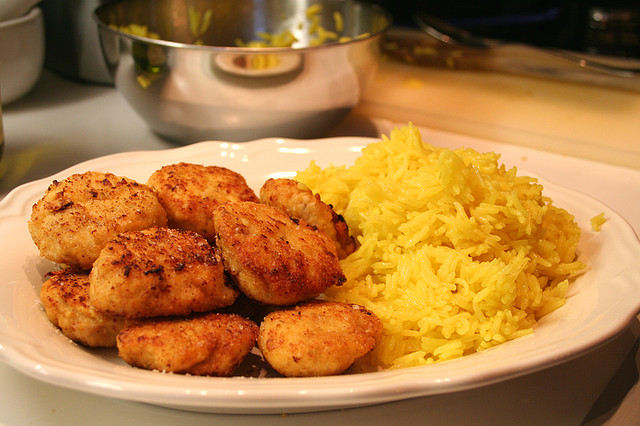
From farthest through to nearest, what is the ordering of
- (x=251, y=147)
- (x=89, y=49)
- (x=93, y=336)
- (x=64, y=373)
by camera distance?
(x=89, y=49) < (x=251, y=147) < (x=93, y=336) < (x=64, y=373)

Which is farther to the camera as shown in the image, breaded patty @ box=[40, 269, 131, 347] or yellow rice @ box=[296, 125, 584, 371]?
yellow rice @ box=[296, 125, 584, 371]

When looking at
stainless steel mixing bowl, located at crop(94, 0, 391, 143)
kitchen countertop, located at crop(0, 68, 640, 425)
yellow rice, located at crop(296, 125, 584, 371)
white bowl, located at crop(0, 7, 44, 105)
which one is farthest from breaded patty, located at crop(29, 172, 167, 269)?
white bowl, located at crop(0, 7, 44, 105)

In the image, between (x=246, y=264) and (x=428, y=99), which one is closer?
(x=246, y=264)

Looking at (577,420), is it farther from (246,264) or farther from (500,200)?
(246,264)

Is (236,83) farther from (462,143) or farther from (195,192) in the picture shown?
(462,143)

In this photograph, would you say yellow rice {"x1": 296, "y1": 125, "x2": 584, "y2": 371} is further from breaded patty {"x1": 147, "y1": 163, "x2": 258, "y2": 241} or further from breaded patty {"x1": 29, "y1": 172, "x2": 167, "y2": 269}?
breaded patty {"x1": 29, "y1": 172, "x2": 167, "y2": 269}

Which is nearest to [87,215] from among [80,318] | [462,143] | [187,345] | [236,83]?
[80,318]

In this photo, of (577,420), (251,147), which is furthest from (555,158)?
(577,420)
